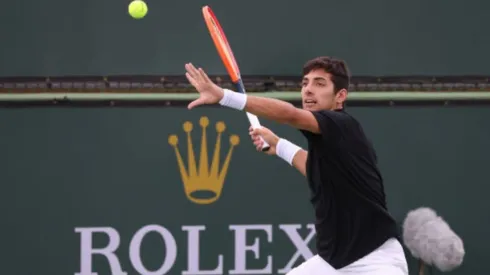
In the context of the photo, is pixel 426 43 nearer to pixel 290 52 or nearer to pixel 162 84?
pixel 290 52

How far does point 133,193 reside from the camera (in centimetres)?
659

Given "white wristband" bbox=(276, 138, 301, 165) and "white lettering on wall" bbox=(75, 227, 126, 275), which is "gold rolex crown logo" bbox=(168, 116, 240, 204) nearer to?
"white lettering on wall" bbox=(75, 227, 126, 275)

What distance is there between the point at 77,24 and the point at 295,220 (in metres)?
1.66

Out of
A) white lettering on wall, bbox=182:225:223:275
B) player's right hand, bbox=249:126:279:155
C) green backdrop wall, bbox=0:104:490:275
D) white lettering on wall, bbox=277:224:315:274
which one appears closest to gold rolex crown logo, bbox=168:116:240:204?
green backdrop wall, bbox=0:104:490:275

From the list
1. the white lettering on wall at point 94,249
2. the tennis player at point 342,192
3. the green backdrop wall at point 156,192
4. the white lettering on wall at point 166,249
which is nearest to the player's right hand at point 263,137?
the tennis player at point 342,192

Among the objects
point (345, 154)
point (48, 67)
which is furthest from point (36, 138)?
point (345, 154)

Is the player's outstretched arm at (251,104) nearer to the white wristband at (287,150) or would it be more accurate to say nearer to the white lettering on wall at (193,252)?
the white wristband at (287,150)

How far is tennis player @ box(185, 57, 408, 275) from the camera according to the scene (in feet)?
17.1

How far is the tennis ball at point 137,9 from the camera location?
652 cm

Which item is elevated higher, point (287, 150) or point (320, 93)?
point (320, 93)

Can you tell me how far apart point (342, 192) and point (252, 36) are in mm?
1645

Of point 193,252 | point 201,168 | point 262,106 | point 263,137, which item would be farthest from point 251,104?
Result: point 193,252

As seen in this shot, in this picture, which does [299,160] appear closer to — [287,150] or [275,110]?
[287,150]

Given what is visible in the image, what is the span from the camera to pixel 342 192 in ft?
17.4
